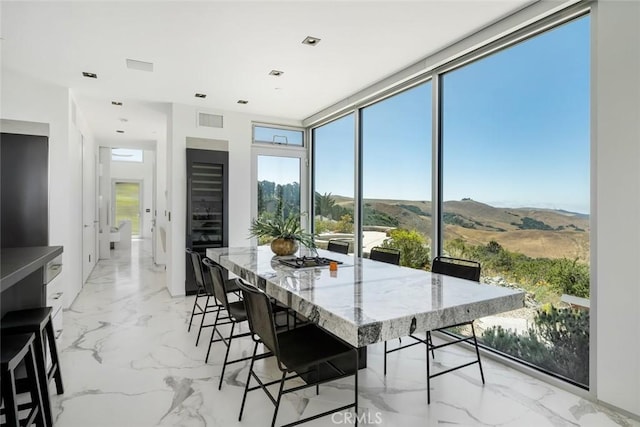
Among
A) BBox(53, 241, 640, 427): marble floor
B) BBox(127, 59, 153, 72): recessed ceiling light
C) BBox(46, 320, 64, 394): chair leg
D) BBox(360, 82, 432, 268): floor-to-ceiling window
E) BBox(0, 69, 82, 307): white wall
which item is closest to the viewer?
BBox(53, 241, 640, 427): marble floor

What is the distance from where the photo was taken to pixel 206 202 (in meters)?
5.26

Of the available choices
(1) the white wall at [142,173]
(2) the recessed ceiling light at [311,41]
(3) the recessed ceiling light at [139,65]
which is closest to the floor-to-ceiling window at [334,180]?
(2) the recessed ceiling light at [311,41]

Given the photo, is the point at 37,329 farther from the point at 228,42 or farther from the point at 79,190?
the point at 79,190

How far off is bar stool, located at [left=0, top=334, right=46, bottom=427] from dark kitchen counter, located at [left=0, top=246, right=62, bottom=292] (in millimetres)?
273

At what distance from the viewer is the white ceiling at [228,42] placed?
8.68 ft

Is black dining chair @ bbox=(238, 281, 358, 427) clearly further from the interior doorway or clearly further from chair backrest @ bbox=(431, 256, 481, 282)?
the interior doorway

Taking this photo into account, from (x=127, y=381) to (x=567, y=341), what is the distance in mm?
3184

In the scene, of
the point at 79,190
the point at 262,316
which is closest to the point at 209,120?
the point at 79,190

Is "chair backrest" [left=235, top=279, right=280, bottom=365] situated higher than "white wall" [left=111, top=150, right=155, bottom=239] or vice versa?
"white wall" [left=111, top=150, right=155, bottom=239]

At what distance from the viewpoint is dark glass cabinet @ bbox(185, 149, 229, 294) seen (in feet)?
16.7

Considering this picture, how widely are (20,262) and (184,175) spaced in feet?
11.0

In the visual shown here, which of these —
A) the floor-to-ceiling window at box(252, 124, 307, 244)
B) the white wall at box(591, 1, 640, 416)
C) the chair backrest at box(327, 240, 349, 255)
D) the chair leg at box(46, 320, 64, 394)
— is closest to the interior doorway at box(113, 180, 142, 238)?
the floor-to-ceiling window at box(252, 124, 307, 244)

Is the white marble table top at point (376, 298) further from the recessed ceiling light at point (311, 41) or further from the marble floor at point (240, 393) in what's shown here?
the recessed ceiling light at point (311, 41)

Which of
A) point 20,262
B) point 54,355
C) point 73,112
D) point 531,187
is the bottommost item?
point 54,355
